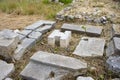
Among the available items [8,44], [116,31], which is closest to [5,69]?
[8,44]

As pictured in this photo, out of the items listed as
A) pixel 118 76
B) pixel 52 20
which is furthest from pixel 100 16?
pixel 118 76

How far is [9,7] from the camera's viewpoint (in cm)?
571

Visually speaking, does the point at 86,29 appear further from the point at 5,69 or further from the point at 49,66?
the point at 5,69

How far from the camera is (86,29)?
13.9ft

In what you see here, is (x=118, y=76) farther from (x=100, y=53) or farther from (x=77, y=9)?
(x=77, y=9)

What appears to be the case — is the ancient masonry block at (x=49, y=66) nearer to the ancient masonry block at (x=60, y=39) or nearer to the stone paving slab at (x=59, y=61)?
the stone paving slab at (x=59, y=61)

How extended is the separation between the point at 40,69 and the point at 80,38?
126 cm

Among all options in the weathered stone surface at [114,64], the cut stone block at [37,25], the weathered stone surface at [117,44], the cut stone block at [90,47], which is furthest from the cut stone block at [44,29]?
the weathered stone surface at [114,64]

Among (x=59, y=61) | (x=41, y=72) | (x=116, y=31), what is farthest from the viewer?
(x=116, y=31)

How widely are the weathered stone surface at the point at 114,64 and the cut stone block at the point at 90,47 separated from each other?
0.32 m

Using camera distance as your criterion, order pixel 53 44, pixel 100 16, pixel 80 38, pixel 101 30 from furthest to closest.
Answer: pixel 100 16
pixel 101 30
pixel 80 38
pixel 53 44

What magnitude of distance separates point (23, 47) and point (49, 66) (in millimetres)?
647

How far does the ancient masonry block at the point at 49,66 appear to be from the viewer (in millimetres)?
2885

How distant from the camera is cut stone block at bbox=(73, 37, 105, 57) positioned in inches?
135
